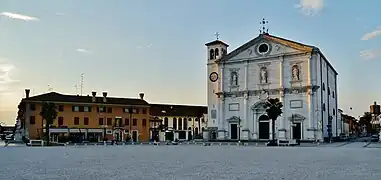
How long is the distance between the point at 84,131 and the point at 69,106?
4.49 metres

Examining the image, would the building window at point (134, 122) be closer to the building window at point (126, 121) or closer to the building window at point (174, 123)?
the building window at point (126, 121)

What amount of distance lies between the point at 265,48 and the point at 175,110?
33961 mm

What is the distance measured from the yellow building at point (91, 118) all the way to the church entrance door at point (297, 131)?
88.8 ft

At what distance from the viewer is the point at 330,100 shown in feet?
222

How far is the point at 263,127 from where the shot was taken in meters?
61.6

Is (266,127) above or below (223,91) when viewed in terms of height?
below

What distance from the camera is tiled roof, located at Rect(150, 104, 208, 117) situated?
3482 inches

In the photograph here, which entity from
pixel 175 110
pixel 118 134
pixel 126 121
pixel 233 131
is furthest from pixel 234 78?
pixel 175 110

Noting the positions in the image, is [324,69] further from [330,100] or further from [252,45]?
[252,45]

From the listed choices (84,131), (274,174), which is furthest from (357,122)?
(274,174)

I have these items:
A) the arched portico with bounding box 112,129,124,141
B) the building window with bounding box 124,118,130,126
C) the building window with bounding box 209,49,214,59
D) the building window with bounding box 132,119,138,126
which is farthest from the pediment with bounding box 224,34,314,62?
the arched portico with bounding box 112,129,124,141

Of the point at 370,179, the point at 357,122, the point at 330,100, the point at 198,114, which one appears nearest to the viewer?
the point at 370,179

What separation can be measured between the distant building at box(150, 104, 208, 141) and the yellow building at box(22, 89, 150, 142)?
8.53 m

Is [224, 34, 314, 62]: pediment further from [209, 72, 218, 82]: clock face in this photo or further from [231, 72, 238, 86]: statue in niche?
[209, 72, 218, 82]: clock face
